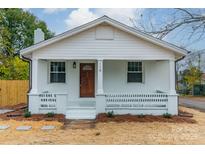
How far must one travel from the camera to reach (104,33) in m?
13.1

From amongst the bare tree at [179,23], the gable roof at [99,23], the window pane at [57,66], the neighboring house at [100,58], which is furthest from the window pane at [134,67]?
the bare tree at [179,23]

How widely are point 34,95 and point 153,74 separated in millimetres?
6552

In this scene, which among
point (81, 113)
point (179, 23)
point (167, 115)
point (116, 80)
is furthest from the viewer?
point (116, 80)

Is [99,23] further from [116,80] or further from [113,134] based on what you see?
[113,134]

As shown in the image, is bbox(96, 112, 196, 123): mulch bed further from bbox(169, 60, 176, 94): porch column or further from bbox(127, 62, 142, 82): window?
bbox(127, 62, 142, 82): window

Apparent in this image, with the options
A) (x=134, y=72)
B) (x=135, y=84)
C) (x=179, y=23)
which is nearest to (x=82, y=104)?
(x=135, y=84)

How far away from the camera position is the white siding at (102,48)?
12969mm

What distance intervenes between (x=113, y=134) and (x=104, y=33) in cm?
592

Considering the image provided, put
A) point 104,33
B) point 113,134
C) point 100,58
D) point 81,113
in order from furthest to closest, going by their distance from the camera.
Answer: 1. point 104,33
2. point 100,58
3. point 81,113
4. point 113,134

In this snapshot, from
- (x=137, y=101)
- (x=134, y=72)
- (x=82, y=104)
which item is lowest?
(x=82, y=104)

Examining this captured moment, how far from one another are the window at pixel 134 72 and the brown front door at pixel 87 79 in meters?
2.02

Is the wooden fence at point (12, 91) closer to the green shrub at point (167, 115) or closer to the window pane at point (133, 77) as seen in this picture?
the window pane at point (133, 77)

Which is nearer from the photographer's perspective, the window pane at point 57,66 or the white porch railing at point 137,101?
the white porch railing at point 137,101
